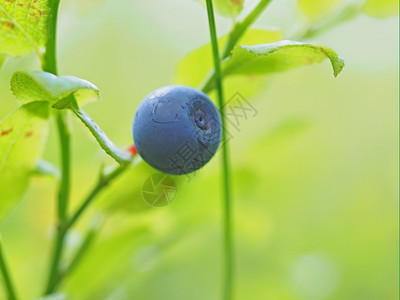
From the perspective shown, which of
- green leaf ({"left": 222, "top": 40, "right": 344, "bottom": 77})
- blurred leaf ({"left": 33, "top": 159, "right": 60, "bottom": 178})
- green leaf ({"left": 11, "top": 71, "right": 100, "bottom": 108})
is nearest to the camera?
green leaf ({"left": 11, "top": 71, "right": 100, "bottom": 108})

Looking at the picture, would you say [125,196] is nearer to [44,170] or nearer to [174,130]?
[44,170]

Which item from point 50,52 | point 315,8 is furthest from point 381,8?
point 50,52

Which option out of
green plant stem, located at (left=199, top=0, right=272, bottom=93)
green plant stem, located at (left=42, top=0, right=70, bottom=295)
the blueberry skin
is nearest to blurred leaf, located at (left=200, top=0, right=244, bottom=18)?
green plant stem, located at (left=199, top=0, right=272, bottom=93)

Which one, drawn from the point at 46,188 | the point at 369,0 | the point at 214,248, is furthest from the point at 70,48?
the point at 369,0

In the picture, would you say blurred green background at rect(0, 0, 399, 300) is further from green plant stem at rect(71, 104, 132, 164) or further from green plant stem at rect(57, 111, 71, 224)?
green plant stem at rect(71, 104, 132, 164)

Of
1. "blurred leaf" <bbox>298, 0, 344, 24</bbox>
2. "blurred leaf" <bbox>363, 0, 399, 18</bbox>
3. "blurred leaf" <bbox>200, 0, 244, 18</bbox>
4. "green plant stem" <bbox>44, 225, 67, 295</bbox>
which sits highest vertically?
"blurred leaf" <bbox>200, 0, 244, 18</bbox>

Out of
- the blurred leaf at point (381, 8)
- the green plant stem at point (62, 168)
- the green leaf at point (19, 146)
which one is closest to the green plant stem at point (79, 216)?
the green plant stem at point (62, 168)

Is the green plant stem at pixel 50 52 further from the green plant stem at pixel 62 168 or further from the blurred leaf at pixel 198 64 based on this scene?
the blurred leaf at pixel 198 64

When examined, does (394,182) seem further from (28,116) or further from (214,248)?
(28,116)
